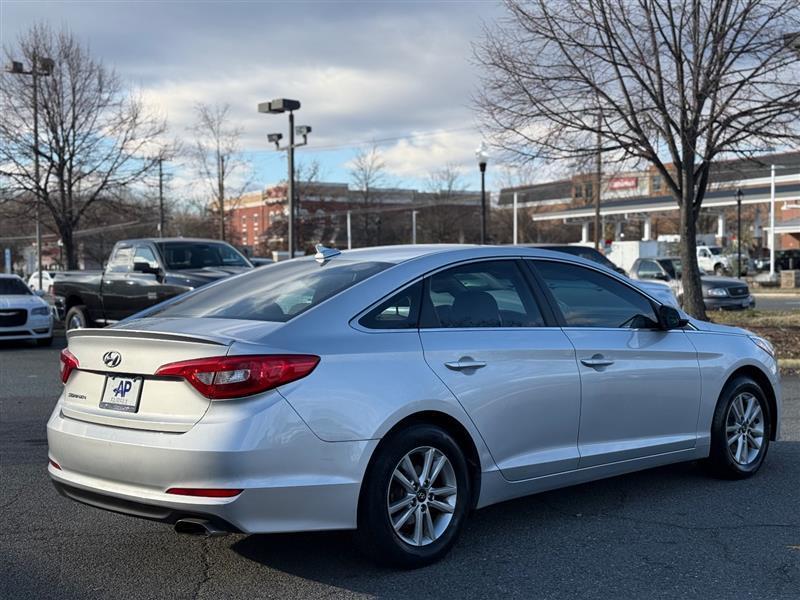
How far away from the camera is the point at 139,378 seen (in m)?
4.22

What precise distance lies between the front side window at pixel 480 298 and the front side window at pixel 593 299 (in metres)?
0.24

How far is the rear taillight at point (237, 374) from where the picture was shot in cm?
396

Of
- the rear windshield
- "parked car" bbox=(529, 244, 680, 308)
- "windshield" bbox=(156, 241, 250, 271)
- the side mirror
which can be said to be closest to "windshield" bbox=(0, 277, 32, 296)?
"windshield" bbox=(156, 241, 250, 271)

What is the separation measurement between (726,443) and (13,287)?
1531cm

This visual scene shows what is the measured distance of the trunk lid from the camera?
403 cm

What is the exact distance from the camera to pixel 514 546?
4852 millimetres

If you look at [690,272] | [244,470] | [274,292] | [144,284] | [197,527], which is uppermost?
[274,292]

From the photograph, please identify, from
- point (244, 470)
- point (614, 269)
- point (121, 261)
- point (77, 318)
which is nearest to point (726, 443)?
point (244, 470)

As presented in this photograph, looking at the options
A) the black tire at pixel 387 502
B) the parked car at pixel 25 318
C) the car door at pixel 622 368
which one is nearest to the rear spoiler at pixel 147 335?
the black tire at pixel 387 502

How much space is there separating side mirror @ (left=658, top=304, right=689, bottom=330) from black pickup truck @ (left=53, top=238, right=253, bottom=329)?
32.6 feet

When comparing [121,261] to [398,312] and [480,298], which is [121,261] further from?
[398,312]

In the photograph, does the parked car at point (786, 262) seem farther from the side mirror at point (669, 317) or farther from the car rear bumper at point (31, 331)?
the side mirror at point (669, 317)

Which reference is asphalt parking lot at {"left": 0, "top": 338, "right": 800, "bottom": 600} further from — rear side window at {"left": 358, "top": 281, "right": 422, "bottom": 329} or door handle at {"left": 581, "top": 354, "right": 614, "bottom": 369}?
rear side window at {"left": 358, "top": 281, "right": 422, "bottom": 329}

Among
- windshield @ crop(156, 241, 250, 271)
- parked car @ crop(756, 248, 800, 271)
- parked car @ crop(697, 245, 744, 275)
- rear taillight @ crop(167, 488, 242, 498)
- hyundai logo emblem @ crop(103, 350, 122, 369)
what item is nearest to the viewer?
rear taillight @ crop(167, 488, 242, 498)
